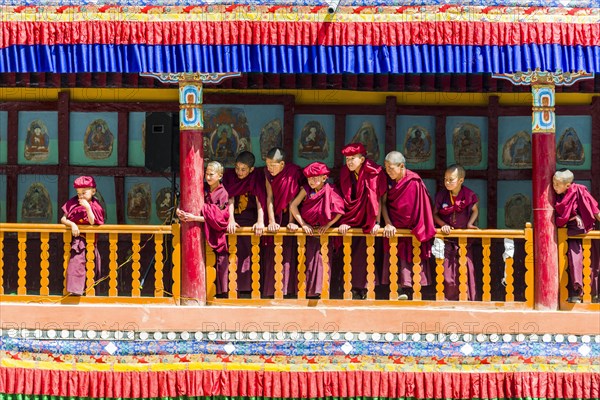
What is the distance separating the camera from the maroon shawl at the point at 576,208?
1020cm

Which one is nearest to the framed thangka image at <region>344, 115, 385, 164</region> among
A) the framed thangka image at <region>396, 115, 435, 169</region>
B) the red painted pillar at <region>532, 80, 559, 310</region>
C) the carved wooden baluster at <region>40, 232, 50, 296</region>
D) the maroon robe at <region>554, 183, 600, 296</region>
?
the framed thangka image at <region>396, 115, 435, 169</region>

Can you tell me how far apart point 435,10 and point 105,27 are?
2.80 metres

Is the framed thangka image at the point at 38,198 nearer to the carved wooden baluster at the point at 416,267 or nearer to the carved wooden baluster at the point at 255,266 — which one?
the carved wooden baluster at the point at 255,266

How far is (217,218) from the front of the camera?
10227mm

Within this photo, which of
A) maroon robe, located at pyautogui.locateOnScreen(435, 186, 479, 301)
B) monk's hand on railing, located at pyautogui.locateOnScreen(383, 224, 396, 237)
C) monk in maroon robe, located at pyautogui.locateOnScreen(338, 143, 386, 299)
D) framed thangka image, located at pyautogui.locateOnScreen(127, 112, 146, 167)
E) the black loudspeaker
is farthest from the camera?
framed thangka image, located at pyautogui.locateOnScreen(127, 112, 146, 167)

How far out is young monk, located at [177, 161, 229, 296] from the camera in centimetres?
1023

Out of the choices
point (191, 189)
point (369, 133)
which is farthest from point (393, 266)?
point (369, 133)

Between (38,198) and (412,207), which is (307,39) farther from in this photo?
(38,198)

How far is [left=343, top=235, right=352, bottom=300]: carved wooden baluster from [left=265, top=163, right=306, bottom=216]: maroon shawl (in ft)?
2.22

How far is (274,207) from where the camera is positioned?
34.9 ft

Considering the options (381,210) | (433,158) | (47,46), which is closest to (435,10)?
(381,210)

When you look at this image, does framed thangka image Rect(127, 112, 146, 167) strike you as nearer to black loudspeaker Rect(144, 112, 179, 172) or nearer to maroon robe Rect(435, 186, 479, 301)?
black loudspeaker Rect(144, 112, 179, 172)

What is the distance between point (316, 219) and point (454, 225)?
1341 mm

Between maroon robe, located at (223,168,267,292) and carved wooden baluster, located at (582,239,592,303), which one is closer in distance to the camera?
carved wooden baluster, located at (582,239,592,303)
